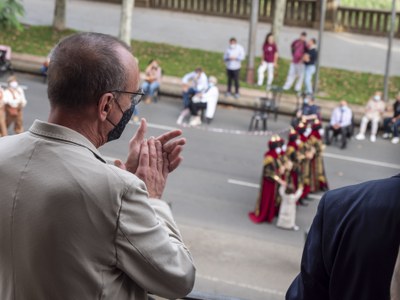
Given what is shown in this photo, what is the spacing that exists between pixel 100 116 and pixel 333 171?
59.9 feet

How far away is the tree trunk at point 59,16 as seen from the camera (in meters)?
31.3

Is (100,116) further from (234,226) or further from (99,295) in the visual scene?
(234,226)

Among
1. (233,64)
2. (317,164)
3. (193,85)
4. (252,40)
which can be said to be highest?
(252,40)

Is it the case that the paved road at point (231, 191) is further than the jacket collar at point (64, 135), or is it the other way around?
the paved road at point (231, 191)

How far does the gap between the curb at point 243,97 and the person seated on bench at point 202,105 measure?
78.1 inches

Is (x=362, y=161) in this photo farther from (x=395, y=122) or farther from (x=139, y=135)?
(x=139, y=135)

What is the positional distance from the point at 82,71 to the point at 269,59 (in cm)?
2473

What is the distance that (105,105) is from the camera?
3.02 metres

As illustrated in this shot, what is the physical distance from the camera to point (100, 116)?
3.03m

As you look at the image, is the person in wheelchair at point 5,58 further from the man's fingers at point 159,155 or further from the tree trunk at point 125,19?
the man's fingers at point 159,155

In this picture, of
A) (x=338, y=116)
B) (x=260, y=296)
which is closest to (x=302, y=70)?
(x=338, y=116)

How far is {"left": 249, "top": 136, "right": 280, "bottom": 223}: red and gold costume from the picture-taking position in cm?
1706

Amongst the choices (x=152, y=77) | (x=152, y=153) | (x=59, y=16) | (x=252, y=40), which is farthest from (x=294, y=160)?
(x=59, y=16)

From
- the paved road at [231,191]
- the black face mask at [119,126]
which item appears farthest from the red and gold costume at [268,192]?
the black face mask at [119,126]
